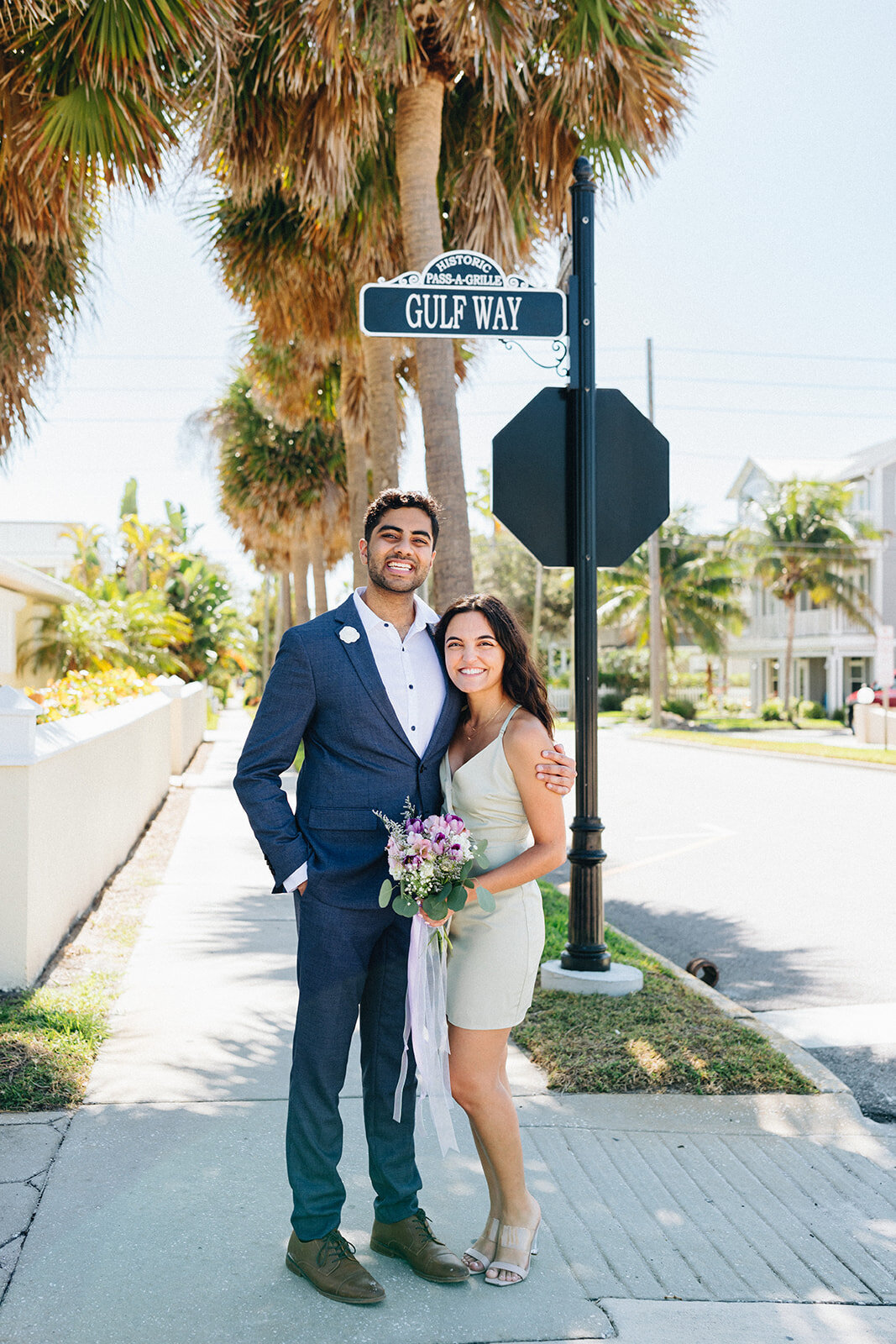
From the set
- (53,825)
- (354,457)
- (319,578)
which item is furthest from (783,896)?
(319,578)

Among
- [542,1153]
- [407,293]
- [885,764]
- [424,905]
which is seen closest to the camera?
[424,905]

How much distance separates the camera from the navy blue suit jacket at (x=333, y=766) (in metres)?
3.14

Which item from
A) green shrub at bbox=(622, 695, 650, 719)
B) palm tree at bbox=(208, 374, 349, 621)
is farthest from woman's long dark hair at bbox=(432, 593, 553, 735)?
green shrub at bbox=(622, 695, 650, 719)

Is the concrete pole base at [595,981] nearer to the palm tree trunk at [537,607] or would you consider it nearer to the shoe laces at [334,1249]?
the shoe laces at [334,1249]

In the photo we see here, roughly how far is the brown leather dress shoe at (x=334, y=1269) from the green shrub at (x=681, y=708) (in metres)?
39.0

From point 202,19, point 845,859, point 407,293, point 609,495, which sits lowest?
point 845,859

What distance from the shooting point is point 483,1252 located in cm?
321

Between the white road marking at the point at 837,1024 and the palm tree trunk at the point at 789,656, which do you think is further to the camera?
the palm tree trunk at the point at 789,656

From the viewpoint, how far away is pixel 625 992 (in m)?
5.63

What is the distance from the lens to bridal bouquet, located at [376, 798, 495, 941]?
2920mm

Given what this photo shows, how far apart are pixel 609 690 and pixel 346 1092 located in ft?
159

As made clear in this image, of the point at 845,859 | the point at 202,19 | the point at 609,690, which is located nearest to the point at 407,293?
the point at 202,19

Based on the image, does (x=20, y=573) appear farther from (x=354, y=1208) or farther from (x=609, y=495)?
(x=354, y=1208)

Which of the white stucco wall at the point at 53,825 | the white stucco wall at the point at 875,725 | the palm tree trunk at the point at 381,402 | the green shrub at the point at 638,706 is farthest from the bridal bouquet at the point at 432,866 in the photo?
the green shrub at the point at 638,706
